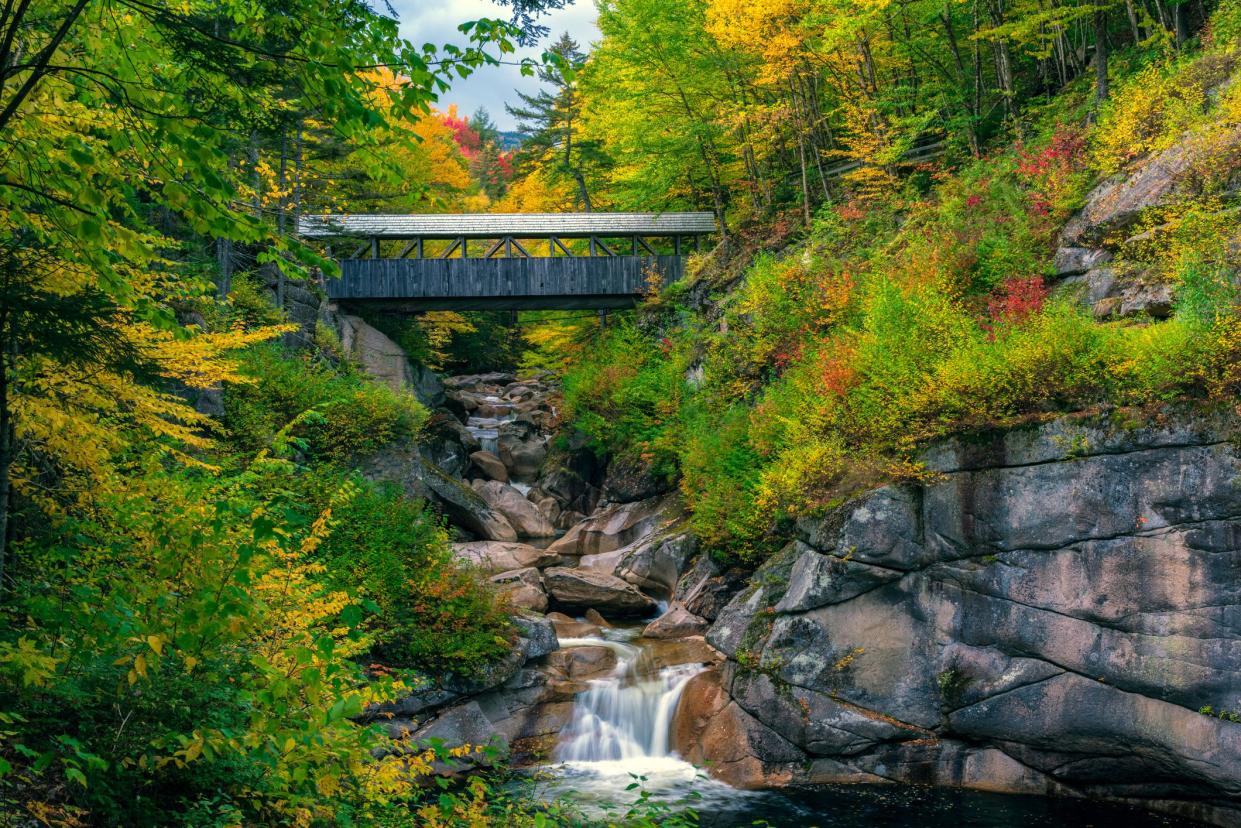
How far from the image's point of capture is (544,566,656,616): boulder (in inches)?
641

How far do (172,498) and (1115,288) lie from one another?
42.2 feet

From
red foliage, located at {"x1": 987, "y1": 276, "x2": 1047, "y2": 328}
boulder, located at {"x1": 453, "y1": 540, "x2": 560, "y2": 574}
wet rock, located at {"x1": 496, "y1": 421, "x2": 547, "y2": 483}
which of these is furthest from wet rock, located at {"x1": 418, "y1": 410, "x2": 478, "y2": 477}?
red foliage, located at {"x1": 987, "y1": 276, "x2": 1047, "y2": 328}

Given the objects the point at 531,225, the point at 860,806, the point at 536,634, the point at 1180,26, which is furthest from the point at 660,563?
the point at 1180,26

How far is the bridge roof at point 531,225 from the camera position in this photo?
2502 centimetres

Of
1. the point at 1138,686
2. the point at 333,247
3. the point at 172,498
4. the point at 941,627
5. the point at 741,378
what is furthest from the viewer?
the point at 333,247

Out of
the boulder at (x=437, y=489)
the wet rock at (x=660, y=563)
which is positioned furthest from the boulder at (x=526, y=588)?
the boulder at (x=437, y=489)

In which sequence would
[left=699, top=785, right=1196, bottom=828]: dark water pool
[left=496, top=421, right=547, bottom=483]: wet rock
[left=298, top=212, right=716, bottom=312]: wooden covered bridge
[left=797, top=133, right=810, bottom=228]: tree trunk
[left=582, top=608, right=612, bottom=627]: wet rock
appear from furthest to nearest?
[left=496, top=421, right=547, bottom=483]: wet rock
[left=298, top=212, right=716, bottom=312]: wooden covered bridge
[left=797, top=133, right=810, bottom=228]: tree trunk
[left=582, top=608, right=612, bottom=627]: wet rock
[left=699, top=785, right=1196, bottom=828]: dark water pool

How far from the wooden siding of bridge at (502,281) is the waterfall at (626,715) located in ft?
49.2

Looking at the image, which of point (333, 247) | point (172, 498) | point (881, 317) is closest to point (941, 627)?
point (881, 317)

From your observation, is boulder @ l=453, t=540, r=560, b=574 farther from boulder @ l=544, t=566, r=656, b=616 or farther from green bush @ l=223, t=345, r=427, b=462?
green bush @ l=223, t=345, r=427, b=462

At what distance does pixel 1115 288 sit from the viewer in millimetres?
12453

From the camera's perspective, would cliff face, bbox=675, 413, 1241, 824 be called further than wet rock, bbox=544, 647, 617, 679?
No

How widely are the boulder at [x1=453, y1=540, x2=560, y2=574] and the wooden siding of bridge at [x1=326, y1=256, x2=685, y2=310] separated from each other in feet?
30.0

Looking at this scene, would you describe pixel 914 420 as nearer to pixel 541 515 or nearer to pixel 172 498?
pixel 172 498
